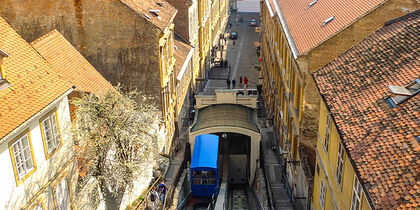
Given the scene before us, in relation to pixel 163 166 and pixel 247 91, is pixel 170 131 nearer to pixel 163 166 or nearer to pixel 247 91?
pixel 163 166

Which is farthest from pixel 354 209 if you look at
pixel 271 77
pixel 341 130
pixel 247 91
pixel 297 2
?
pixel 247 91

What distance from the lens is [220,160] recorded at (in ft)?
137

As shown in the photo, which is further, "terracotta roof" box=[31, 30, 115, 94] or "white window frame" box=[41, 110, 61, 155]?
"terracotta roof" box=[31, 30, 115, 94]

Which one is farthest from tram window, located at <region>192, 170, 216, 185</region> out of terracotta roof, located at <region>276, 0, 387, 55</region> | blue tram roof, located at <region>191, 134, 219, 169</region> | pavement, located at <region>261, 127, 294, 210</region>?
terracotta roof, located at <region>276, 0, 387, 55</region>

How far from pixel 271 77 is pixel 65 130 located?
28.4m

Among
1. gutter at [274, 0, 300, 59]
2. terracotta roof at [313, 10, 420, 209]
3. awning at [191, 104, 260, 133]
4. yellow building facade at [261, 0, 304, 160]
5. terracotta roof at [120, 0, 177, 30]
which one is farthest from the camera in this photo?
awning at [191, 104, 260, 133]

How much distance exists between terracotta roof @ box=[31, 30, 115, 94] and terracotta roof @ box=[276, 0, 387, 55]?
12.8 m

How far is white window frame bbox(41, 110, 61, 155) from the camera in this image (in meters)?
20.9

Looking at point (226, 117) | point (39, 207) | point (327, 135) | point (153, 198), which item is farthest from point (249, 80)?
point (39, 207)

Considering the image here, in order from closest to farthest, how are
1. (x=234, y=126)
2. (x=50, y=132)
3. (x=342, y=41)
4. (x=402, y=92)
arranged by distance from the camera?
(x=402, y=92) → (x=50, y=132) → (x=342, y=41) → (x=234, y=126)

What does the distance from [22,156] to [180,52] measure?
29097 millimetres

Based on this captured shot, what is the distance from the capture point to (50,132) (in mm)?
21484

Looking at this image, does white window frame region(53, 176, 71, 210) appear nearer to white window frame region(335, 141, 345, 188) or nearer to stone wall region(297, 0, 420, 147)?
white window frame region(335, 141, 345, 188)

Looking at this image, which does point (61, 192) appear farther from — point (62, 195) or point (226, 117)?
point (226, 117)
